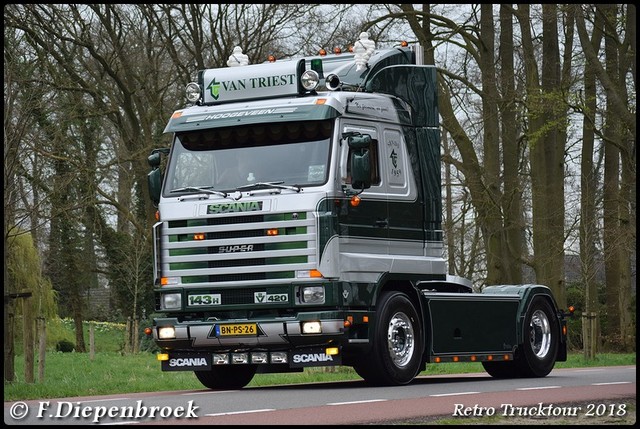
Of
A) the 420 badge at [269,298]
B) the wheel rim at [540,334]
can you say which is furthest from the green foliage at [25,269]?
the 420 badge at [269,298]

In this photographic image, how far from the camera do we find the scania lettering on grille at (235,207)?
52.5ft

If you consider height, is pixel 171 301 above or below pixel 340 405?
above

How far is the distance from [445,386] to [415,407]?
3808mm

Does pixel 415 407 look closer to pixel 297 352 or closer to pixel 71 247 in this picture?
pixel 297 352

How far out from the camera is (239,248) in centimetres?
1619

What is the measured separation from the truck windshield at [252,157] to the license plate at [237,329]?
66.4 inches

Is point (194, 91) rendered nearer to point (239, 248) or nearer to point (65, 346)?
point (239, 248)

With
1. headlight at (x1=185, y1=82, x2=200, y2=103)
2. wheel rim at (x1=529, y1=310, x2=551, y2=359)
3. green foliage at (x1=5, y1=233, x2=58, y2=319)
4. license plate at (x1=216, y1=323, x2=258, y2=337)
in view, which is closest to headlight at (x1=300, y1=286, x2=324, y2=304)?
license plate at (x1=216, y1=323, x2=258, y2=337)

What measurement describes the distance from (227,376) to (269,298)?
224 centimetres

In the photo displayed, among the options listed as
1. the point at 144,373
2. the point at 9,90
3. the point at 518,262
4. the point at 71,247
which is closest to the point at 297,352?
the point at 9,90

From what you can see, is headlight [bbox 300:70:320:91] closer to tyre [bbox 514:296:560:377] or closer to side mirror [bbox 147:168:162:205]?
side mirror [bbox 147:168:162:205]

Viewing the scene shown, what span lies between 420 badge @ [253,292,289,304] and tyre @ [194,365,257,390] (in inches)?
71.4

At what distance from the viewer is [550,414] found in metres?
12.2

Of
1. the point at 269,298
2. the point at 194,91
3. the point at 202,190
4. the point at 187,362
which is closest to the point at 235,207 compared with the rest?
the point at 202,190
